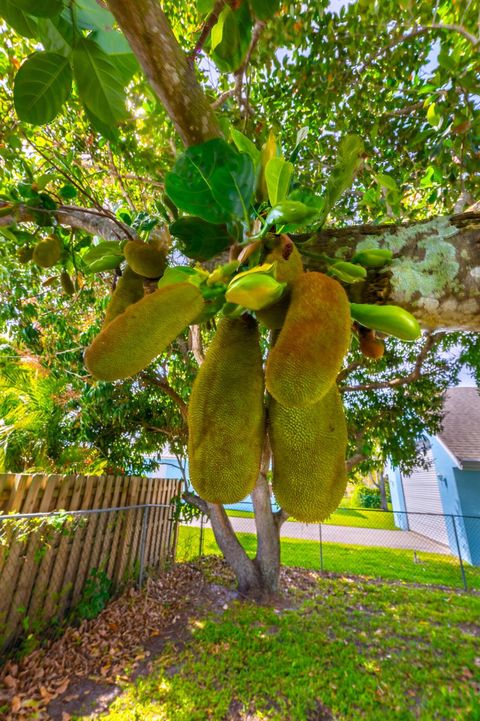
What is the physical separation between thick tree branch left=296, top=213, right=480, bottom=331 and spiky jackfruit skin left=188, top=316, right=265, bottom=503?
9.2 inches

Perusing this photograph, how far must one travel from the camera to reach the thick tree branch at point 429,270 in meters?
0.66

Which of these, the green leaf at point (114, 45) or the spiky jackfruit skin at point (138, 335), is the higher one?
the green leaf at point (114, 45)

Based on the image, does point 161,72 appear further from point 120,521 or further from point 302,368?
point 120,521

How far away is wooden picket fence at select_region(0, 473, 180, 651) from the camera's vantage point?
2338 millimetres

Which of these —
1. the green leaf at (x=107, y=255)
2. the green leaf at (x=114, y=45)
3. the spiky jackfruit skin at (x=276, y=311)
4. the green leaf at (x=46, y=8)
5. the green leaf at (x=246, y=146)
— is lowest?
the spiky jackfruit skin at (x=276, y=311)

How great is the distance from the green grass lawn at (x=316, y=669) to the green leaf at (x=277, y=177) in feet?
8.29

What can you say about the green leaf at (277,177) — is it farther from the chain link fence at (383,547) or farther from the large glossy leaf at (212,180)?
the chain link fence at (383,547)

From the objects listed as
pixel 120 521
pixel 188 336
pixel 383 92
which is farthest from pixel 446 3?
pixel 120 521

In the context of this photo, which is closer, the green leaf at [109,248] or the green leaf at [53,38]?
the green leaf at [53,38]

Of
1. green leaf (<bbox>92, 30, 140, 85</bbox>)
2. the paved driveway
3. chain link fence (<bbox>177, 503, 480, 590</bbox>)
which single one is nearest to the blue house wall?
chain link fence (<bbox>177, 503, 480, 590</bbox>)

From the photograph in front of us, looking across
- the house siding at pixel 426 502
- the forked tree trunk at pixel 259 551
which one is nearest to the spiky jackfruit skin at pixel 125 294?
the forked tree trunk at pixel 259 551

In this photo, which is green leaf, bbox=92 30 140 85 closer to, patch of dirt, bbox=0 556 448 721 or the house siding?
patch of dirt, bbox=0 556 448 721

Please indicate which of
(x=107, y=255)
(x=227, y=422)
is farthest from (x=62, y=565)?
(x=227, y=422)

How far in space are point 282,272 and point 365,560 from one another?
23.3 ft
